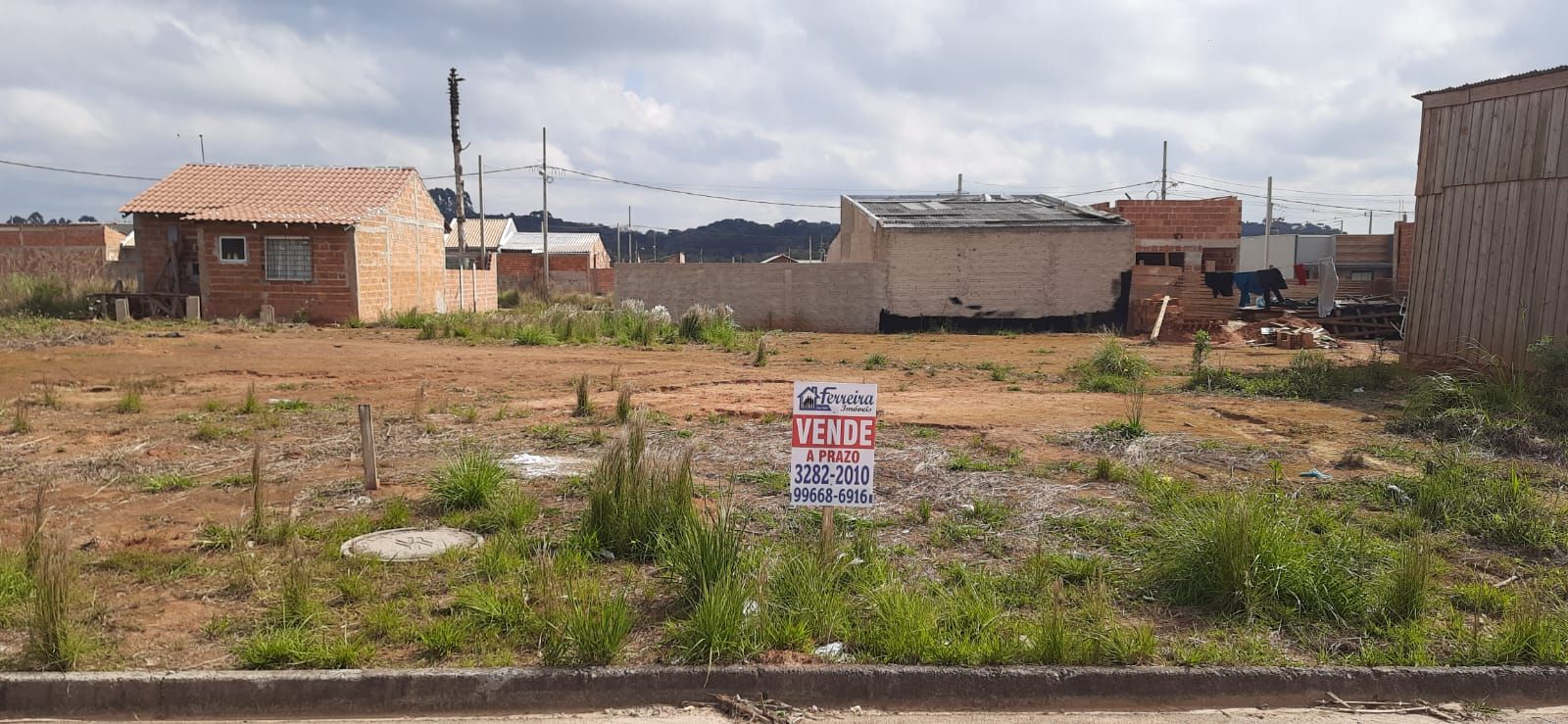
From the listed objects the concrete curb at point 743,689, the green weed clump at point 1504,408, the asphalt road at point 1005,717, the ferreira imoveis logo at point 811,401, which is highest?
the ferreira imoveis logo at point 811,401

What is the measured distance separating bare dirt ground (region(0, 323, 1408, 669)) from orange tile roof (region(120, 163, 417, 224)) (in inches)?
263

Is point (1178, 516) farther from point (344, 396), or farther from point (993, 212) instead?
point (993, 212)

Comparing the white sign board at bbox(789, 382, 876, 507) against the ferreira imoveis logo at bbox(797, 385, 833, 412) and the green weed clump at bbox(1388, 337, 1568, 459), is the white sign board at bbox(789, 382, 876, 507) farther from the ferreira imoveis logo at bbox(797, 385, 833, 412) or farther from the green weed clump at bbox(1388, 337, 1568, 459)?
the green weed clump at bbox(1388, 337, 1568, 459)

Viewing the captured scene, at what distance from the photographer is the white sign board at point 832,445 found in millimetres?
5180

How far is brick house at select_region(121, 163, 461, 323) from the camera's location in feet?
79.9

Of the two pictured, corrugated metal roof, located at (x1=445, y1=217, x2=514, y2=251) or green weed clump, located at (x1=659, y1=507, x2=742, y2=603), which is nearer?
green weed clump, located at (x1=659, y1=507, x2=742, y2=603)

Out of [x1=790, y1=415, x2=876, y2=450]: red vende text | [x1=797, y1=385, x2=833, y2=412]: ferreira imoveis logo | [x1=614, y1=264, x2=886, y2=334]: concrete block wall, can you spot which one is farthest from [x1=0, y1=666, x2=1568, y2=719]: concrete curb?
[x1=614, y1=264, x2=886, y2=334]: concrete block wall

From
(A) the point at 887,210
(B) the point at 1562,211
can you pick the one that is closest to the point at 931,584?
(B) the point at 1562,211

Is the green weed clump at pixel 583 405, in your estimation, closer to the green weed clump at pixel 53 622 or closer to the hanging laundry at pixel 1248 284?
the green weed clump at pixel 53 622

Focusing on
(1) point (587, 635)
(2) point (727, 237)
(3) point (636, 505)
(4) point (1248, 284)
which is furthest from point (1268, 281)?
(2) point (727, 237)

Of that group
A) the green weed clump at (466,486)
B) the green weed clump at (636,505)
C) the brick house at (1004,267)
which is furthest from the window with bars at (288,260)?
the green weed clump at (636,505)

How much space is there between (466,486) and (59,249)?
40.1 metres

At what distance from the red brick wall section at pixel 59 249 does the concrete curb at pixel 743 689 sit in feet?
117

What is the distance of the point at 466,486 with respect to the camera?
22.1 feet
